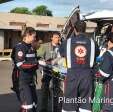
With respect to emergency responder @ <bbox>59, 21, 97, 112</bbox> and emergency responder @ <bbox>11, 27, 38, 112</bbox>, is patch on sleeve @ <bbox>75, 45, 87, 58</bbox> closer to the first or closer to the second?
emergency responder @ <bbox>59, 21, 97, 112</bbox>

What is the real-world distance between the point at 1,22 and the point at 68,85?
138 ft

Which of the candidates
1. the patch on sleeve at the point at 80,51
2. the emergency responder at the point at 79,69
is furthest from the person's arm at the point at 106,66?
the patch on sleeve at the point at 80,51

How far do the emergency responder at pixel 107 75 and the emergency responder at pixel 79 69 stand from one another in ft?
0.67

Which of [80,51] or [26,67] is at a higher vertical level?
[80,51]

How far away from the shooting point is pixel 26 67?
9016 mm

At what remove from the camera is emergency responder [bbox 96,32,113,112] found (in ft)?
26.6

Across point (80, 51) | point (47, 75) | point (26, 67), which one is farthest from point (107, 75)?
point (47, 75)

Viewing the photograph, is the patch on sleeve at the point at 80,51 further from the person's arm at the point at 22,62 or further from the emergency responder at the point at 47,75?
the emergency responder at the point at 47,75

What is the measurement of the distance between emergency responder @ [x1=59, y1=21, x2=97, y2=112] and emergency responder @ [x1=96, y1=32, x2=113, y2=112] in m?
0.21

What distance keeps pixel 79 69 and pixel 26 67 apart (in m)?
1.31

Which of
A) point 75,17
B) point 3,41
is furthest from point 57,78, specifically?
point 3,41

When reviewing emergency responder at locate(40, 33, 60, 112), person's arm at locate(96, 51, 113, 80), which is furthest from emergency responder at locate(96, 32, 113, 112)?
emergency responder at locate(40, 33, 60, 112)

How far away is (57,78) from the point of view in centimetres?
980

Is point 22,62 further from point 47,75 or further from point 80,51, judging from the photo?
point 47,75
